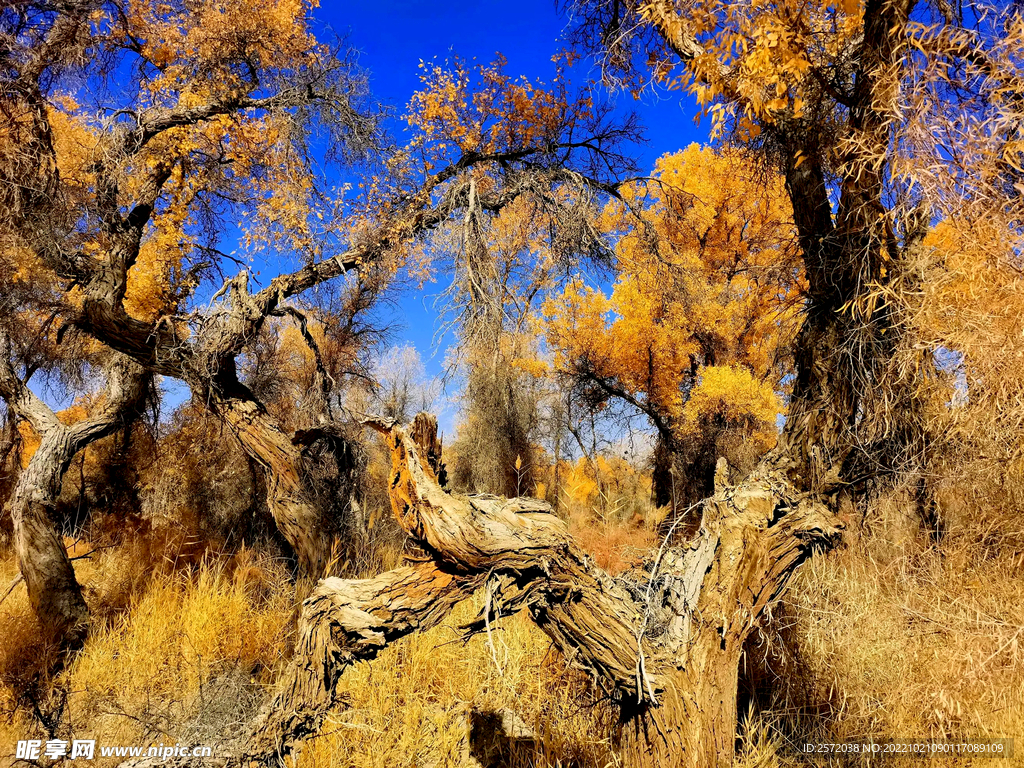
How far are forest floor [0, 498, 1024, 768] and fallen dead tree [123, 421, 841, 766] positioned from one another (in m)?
0.51

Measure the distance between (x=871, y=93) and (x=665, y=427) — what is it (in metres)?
11.8

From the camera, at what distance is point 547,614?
332 centimetres

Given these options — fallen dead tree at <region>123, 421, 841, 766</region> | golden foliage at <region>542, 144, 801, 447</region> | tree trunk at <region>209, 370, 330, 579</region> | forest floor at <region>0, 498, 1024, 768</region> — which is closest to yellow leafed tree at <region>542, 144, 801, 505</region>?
golden foliage at <region>542, 144, 801, 447</region>

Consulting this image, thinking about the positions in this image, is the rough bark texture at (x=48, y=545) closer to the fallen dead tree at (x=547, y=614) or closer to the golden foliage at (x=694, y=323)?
the fallen dead tree at (x=547, y=614)

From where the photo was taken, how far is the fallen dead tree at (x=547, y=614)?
2979 mm

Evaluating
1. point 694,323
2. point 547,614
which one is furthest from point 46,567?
Answer: point 694,323

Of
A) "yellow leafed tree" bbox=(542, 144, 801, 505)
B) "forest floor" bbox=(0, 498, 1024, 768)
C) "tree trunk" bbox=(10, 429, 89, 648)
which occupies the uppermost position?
"yellow leafed tree" bbox=(542, 144, 801, 505)

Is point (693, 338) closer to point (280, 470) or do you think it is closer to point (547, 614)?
point (280, 470)

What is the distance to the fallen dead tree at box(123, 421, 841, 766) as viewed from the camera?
2.98 m

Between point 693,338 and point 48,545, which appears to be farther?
point 693,338

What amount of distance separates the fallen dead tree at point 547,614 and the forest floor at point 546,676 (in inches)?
20.1

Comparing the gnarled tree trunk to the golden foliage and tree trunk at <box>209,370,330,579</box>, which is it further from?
the golden foliage

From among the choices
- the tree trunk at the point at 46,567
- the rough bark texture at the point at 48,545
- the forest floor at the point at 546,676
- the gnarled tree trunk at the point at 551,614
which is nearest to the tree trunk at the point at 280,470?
the forest floor at the point at 546,676

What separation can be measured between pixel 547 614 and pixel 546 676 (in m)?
1.86
